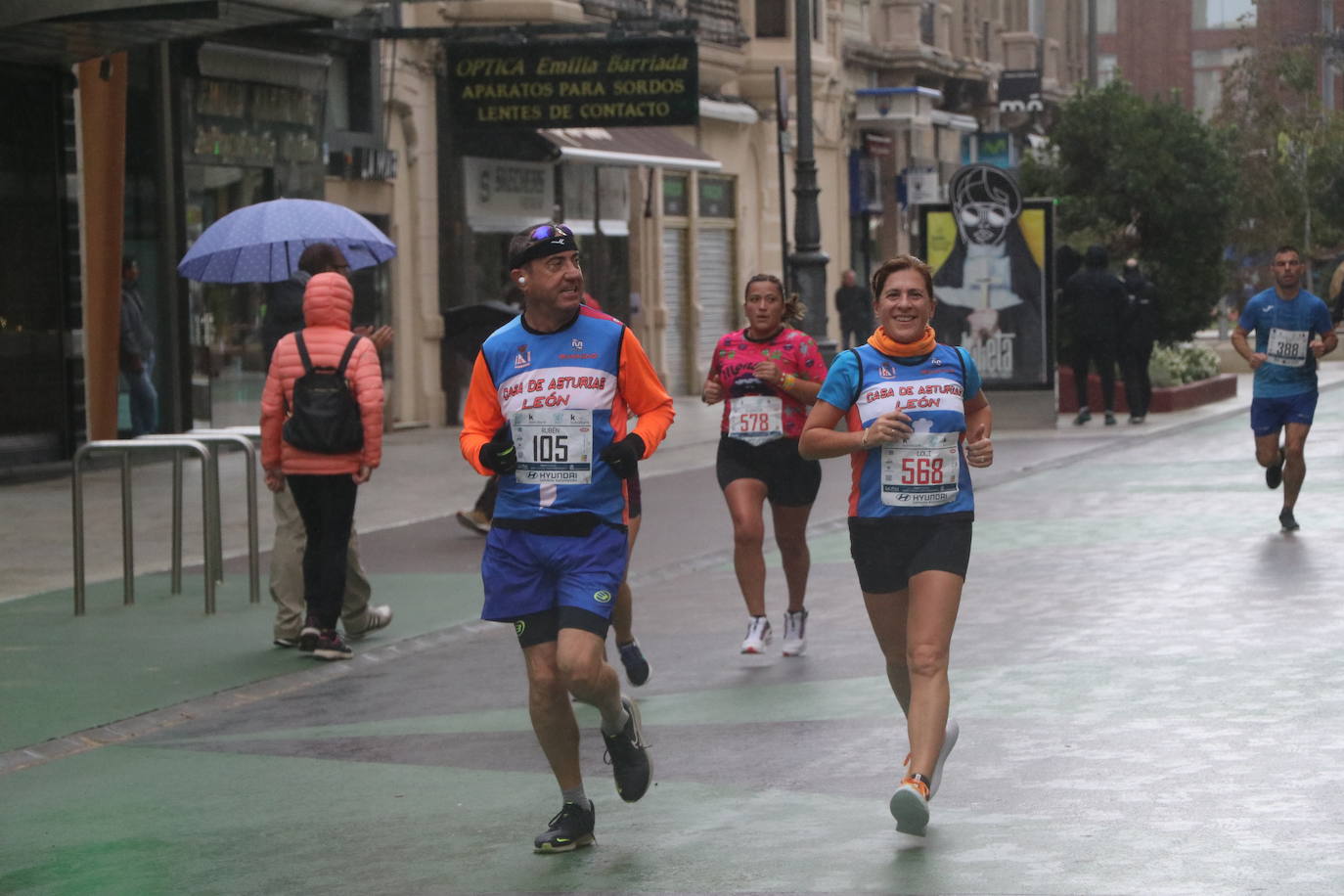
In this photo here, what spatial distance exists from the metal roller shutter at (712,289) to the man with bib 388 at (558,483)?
28.4 m

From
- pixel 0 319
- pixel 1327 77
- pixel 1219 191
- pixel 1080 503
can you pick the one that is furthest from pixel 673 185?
pixel 1327 77

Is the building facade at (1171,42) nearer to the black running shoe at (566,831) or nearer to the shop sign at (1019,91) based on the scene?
the shop sign at (1019,91)

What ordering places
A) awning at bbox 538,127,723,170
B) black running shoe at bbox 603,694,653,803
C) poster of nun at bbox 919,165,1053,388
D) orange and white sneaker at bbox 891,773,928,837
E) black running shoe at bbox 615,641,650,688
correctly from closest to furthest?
orange and white sneaker at bbox 891,773,928,837 < black running shoe at bbox 603,694,653,803 < black running shoe at bbox 615,641,650,688 < poster of nun at bbox 919,165,1053,388 < awning at bbox 538,127,723,170

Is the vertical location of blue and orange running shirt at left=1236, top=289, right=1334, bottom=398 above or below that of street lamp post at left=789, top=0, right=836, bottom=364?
below

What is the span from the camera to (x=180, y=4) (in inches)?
708

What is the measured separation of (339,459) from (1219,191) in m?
20.9

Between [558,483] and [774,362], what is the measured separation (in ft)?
11.6

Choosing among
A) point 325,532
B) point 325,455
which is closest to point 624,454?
point 325,455

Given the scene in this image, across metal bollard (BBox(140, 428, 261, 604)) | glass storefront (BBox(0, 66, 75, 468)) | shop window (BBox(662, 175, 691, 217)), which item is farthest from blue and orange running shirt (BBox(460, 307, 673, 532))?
shop window (BBox(662, 175, 691, 217))

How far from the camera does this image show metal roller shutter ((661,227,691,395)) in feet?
114

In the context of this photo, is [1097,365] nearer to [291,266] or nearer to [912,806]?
[291,266]

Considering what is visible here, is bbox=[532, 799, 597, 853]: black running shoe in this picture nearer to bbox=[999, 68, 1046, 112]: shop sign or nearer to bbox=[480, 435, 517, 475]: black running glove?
bbox=[480, 435, 517, 475]: black running glove

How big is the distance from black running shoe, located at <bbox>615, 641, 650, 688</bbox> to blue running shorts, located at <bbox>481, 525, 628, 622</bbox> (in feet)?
8.93

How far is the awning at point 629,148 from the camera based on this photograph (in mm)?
28953
